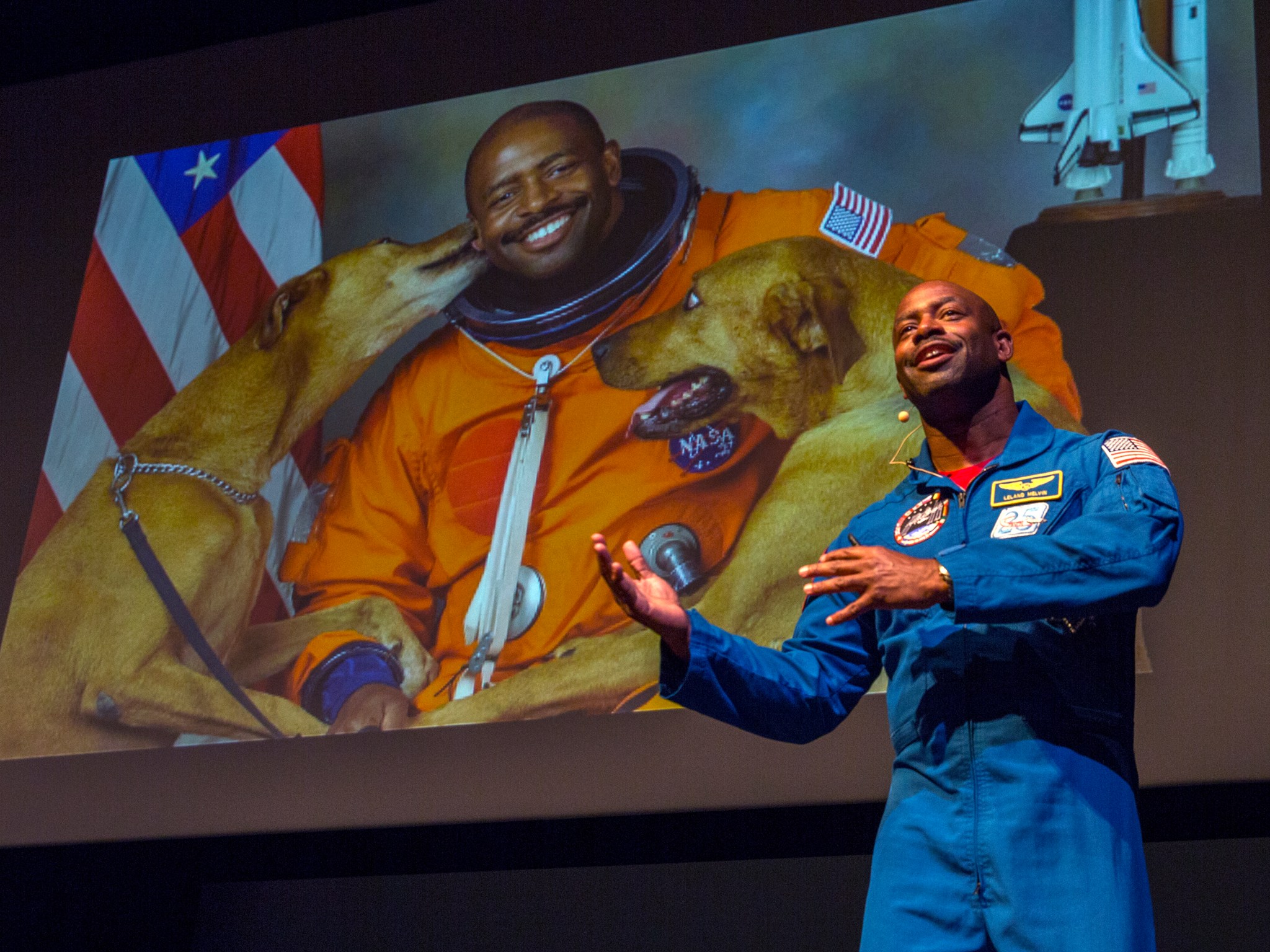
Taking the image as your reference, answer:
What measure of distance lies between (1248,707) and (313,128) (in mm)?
2797

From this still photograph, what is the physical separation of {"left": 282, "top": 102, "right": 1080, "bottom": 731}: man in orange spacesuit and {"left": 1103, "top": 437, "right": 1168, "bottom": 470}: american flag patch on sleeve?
4.23 ft

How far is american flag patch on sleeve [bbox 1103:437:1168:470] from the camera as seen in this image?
4.46 feet

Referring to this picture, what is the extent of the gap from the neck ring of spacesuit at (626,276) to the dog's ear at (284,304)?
1.49 feet

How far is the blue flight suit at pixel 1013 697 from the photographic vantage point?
122 cm

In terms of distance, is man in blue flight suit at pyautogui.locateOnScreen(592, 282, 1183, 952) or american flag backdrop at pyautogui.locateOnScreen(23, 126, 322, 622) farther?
american flag backdrop at pyautogui.locateOnScreen(23, 126, 322, 622)

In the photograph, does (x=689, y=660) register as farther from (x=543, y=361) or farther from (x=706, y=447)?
(x=543, y=361)

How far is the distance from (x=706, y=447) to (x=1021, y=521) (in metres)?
1.48

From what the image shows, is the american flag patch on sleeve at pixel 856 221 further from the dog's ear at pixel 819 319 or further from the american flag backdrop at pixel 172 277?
the american flag backdrop at pixel 172 277

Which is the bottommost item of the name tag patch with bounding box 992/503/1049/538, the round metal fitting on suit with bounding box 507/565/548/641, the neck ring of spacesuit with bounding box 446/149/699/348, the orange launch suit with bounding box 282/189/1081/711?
the name tag patch with bounding box 992/503/1049/538

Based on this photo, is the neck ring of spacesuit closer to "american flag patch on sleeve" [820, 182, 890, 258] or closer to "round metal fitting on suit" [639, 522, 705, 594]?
"american flag patch on sleeve" [820, 182, 890, 258]

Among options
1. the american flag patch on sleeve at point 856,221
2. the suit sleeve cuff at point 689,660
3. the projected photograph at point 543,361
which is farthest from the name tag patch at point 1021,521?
the american flag patch on sleeve at point 856,221

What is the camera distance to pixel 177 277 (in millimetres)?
3574

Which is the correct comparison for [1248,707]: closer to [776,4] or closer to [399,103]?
[776,4]

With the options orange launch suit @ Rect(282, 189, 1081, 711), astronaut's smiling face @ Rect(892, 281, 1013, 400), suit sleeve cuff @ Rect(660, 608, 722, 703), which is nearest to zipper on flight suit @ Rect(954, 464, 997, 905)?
astronaut's smiling face @ Rect(892, 281, 1013, 400)
